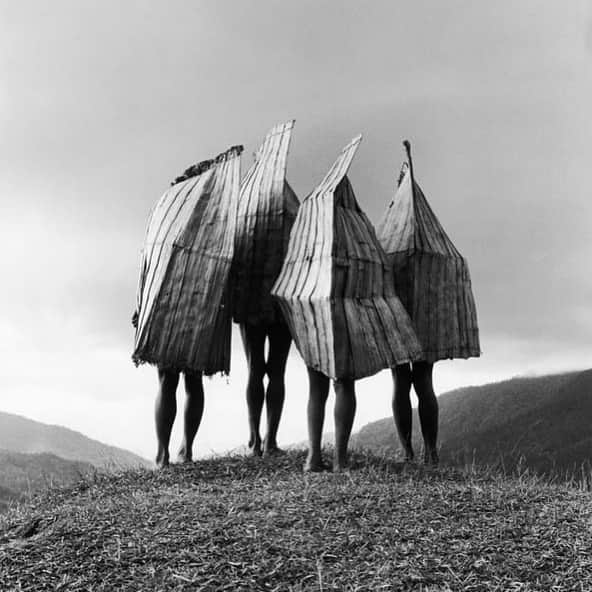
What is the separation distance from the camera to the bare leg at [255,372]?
423 inches

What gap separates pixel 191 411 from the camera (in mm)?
10273

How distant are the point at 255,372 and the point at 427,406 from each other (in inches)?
92.1

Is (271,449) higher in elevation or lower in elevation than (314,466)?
higher

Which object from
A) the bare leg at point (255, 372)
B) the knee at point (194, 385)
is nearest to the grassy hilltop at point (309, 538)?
the knee at point (194, 385)

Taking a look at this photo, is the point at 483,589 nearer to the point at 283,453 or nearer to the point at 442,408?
the point at 283,453

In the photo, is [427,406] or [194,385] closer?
[194,385]

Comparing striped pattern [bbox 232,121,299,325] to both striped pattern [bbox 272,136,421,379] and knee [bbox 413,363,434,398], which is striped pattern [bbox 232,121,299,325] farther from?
knee [bbox 413,363,434,398]

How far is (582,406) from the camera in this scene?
16.9 m

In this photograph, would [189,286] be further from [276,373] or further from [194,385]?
[276,373]

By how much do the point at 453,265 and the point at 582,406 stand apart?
292 inches

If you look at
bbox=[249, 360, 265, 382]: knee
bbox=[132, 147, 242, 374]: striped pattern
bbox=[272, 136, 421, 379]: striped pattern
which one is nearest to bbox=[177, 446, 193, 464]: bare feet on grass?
bbox=[249, 360, 265, 382]: knee

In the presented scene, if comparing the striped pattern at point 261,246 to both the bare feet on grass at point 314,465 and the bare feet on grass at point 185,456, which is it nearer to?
the bare feet on grass at point 185,456

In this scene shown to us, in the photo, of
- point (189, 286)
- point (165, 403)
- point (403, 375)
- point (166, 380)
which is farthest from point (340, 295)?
point (165, 403)

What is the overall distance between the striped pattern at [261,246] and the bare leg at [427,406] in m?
2.06
